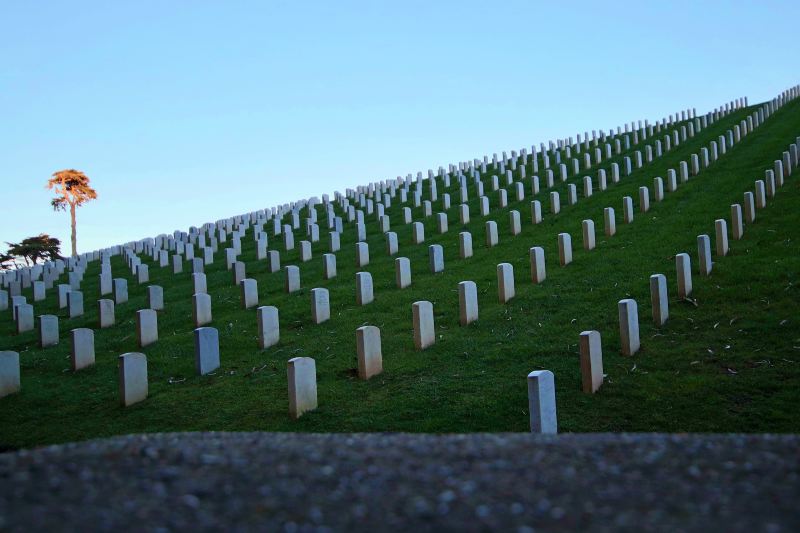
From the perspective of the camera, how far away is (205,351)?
32.7ft

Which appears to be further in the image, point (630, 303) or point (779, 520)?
point (630, 303)

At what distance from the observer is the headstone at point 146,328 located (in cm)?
1209

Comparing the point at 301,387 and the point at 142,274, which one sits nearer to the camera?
the point at 301,387

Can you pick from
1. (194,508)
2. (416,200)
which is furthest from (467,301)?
(416,200)

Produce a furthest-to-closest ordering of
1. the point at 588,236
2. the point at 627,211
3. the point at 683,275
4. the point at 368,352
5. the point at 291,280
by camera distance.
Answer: the point at 627,211
the point at 291,280
the point at 588,236
the point at 683,275
the point at 368,352

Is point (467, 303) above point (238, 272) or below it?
below

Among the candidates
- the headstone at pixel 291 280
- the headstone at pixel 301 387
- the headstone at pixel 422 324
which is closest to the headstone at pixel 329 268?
the headstone at pixel 291 280

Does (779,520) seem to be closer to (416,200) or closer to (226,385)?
(226,385)

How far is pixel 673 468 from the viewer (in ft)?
11.0

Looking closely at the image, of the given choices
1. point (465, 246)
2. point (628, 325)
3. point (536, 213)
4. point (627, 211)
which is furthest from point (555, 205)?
point (628, 325)

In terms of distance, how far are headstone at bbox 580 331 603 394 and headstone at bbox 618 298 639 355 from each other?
906mm

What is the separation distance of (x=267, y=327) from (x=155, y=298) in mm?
5245

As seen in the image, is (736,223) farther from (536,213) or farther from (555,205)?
(555,205)

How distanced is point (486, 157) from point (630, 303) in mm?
31117
